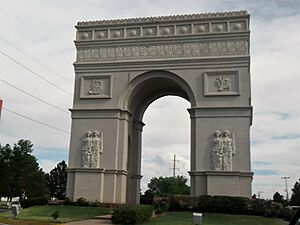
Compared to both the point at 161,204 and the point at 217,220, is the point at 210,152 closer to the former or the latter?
the point at 161,204

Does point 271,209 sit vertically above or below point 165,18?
below

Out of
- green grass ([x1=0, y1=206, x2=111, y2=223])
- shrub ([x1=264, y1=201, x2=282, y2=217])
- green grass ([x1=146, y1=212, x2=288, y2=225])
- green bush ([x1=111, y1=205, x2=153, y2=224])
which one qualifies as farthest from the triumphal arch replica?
green bush ([x1=111, y1=205, x2=153, y2=224])

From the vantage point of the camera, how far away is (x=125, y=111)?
26.3 metres

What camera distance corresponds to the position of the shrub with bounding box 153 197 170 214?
2041cm

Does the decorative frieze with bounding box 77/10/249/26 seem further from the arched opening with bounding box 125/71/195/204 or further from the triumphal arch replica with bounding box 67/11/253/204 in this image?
the arched opening with bounding box 125/71/195/204

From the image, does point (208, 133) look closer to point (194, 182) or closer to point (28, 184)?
point (194, 182)

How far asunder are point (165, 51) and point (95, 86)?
544 centimetres

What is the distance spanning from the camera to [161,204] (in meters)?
20.9

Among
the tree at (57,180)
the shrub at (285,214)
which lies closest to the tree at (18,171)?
the tree at (57,180)

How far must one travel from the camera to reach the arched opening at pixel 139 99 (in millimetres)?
26484

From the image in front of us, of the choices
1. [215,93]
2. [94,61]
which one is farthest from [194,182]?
[94,61]

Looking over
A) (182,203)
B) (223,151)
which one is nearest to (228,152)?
(223,151)

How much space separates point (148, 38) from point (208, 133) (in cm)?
779

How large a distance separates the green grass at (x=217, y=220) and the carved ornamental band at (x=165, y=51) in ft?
35.3
